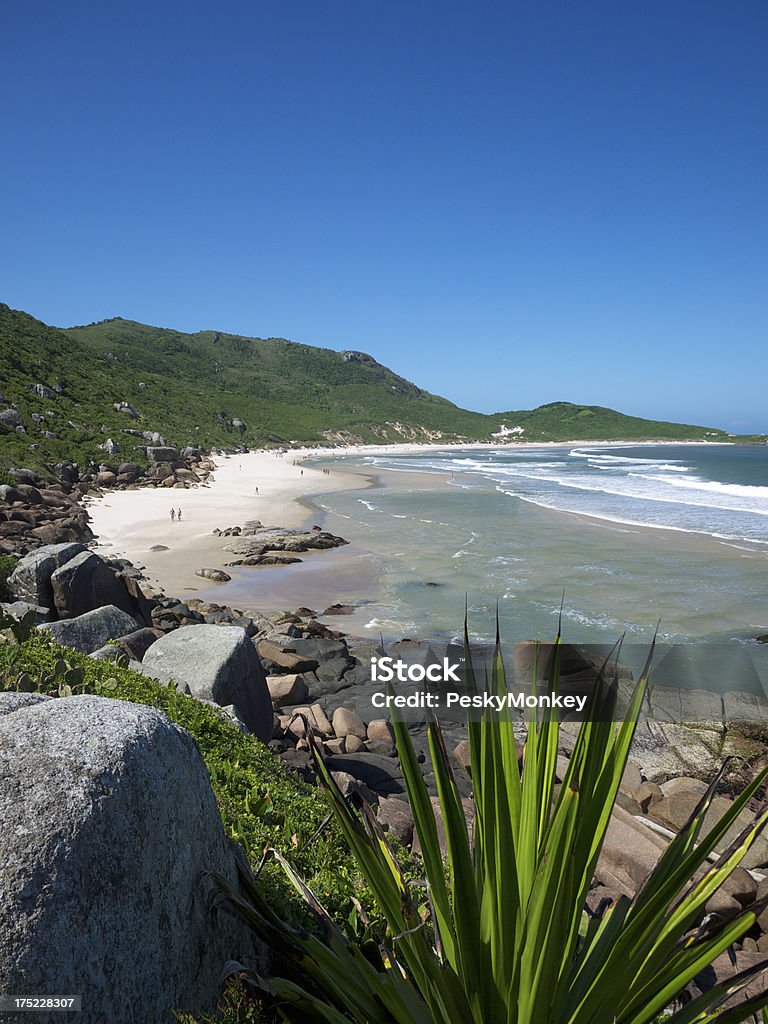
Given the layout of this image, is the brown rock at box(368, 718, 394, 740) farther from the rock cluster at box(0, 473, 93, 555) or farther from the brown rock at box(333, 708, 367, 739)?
the rock cluster at box(0, 473, 93, 555)

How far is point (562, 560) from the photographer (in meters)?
19.9

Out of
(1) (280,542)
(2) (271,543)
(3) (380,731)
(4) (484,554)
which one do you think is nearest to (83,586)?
(3) (380,731)

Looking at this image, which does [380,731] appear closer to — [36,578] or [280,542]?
[36,578]

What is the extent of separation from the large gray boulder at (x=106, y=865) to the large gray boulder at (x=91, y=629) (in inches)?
196

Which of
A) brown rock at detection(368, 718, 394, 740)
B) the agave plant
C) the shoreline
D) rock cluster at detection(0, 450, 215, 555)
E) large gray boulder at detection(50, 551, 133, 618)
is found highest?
the agave plant

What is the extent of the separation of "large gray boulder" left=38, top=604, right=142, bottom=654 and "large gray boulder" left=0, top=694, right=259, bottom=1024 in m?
4.98

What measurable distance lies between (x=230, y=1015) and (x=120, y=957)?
1.81 feet

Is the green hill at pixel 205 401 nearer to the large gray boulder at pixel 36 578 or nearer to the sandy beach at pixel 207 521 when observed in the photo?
the sandy beach at pixel 207 521

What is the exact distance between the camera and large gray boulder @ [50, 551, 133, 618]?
973 cm

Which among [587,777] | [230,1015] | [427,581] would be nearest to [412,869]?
[230,1015]

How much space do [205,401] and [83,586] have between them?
8271 centimetres

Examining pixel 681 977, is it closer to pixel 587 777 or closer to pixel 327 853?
pixel 587 777

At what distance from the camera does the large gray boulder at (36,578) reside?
31.4ft

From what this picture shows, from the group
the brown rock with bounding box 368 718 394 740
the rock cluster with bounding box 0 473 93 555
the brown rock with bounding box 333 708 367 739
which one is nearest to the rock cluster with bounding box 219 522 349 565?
the rock cluster with bounding box 0 473 93 555
